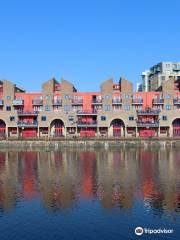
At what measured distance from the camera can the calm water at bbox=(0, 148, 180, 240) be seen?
32562 mm

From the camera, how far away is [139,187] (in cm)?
4959

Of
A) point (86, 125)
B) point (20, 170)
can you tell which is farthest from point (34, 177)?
point (86, 125)

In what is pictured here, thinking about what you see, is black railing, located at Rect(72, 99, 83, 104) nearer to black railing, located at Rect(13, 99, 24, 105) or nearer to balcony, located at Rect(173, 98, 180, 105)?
black railing, located at Rect(13, 99, 24, 105)

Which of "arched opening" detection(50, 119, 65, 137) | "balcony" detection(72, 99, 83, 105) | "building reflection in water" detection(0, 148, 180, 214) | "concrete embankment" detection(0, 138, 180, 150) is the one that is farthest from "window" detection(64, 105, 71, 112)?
"building reflection in water" detection(0, 148, 180, 214)

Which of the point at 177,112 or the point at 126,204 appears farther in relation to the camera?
the point at 177,112

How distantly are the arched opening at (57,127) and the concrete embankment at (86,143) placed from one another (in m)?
14.7

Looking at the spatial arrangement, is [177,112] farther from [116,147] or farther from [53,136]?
[53,136]

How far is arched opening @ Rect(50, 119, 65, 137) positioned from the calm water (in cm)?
5853

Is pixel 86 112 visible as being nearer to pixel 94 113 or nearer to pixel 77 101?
pixel 94 113

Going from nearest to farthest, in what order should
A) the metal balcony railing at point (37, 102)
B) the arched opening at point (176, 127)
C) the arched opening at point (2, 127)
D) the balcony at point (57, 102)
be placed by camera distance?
the balcony at point (57, 102)
the arched opening at point (176, 127)
the metal balcony railing at point (37, 102)
the arched opening at point (2, 127)

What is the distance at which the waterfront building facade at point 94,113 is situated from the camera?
128 m

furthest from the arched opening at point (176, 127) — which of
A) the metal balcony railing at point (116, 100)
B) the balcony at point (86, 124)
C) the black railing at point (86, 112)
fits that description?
the black railing at point (86, 112)

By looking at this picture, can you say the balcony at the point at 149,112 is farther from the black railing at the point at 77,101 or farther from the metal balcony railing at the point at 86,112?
the black railing at the point at 77,101

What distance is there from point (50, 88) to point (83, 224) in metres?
97.4
